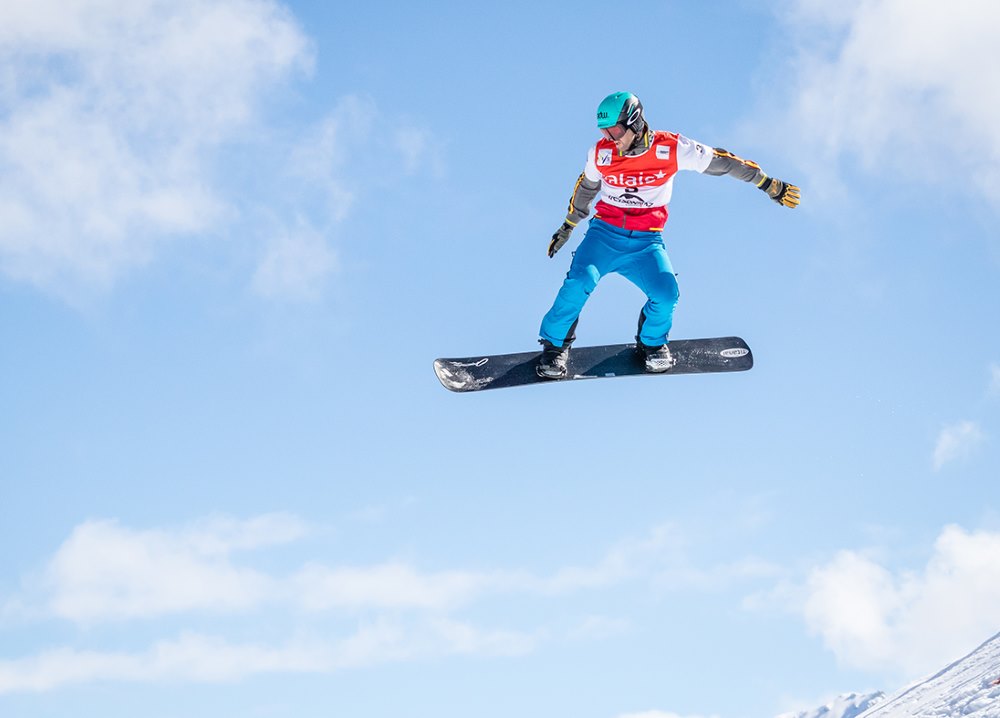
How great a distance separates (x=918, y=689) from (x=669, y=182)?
470 feet

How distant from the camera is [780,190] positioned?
35.2 feet

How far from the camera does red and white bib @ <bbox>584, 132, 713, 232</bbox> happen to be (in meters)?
10.1

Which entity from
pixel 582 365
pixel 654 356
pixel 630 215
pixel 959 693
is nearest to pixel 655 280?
pixel 630 215

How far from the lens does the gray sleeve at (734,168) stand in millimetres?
10578

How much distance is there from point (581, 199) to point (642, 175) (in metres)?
0.74

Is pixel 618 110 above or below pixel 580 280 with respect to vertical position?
above

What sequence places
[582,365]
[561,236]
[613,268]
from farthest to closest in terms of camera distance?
[582,365] < [561,236] < [613,268]

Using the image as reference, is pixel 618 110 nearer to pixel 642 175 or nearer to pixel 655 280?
pixel 642 175

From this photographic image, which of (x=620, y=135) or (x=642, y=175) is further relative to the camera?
(x=642, y=175)

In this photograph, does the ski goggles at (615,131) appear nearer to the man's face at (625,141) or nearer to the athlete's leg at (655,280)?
the man's face at (625,141)

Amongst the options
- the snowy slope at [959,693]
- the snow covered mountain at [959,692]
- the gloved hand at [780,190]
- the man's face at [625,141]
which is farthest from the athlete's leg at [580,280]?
the snowy slope at [959,693]

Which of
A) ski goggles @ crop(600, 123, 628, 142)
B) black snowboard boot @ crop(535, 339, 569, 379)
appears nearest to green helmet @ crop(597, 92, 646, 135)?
ski goggles @ crop(600, 123, 628, 142)

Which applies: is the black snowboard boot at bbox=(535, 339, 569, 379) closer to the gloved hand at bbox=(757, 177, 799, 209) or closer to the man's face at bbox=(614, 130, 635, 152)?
the man's face at bbox=(614, 130, 635, 152)

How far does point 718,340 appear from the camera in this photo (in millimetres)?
11992
